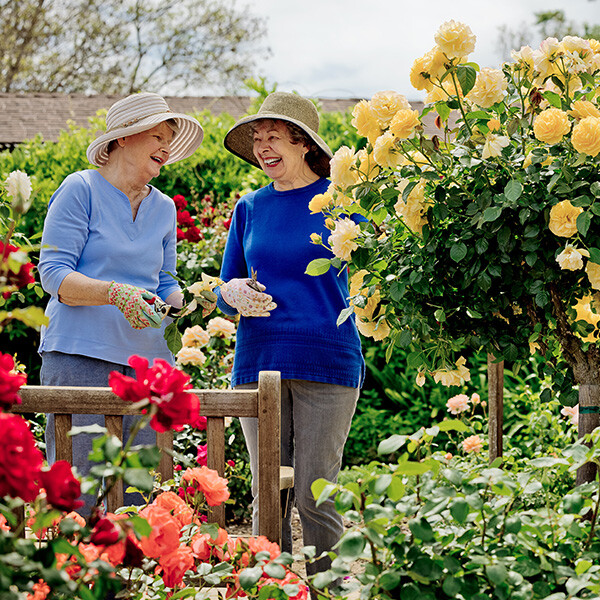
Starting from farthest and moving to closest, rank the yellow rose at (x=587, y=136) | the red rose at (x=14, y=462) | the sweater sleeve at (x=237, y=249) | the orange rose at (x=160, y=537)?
the sweater sleeve at (x=237, y=249) < the yellow rose at (x=587, y=136) < the orange rose at (x=160, y=537) < the red rose at (x=14, y=462)

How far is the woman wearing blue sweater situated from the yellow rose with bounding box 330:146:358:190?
1.82ft

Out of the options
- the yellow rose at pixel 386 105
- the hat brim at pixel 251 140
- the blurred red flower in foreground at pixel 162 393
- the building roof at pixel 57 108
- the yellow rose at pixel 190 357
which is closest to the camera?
the blurred red flower in foreground at pixel 162 393

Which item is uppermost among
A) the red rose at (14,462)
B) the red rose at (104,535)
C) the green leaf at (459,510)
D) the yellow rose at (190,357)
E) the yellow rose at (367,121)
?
the yellow rose at (367,121)

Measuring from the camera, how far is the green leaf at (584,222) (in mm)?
1441

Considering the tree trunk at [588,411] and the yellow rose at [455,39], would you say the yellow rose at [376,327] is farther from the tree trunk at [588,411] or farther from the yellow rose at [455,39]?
the yellow rose at [455,39]

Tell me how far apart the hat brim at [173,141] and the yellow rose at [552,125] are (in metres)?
1.27

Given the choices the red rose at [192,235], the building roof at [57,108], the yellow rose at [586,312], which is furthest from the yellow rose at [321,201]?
the building roof at [57,108]

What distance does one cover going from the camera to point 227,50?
20.2 meters

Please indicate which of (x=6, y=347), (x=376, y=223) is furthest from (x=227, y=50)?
(x=376, y=223)

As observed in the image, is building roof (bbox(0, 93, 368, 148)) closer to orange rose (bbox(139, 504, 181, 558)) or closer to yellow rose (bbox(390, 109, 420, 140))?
yellow rose (bbox(390, 109, 420, 140))

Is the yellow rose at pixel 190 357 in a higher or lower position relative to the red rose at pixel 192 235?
lower

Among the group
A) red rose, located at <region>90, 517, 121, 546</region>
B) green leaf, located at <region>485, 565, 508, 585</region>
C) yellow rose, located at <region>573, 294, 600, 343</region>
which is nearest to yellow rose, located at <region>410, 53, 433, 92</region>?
yellow rose, located at <region>573, 294, 600, 343</region>

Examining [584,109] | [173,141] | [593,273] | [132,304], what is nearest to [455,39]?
[584,109]

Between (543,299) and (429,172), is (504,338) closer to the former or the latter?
(543,299)
